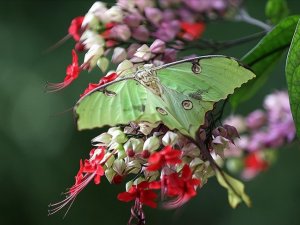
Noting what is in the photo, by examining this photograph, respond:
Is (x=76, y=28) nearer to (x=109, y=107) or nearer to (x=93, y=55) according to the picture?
(x=93, y=55)

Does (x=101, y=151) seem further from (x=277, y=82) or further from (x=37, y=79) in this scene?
(x=37, y=79)

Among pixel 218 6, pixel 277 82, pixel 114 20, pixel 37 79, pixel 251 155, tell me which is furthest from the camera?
pixel 37 79

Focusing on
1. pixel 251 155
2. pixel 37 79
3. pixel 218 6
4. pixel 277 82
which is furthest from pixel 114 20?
pixel 37 79

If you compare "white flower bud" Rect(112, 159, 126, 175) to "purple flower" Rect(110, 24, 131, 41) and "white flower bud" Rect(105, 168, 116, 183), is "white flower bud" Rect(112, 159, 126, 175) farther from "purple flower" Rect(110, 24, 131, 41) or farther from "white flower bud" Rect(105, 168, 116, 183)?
"purple flower" Rect(110, 24, 131, 41)

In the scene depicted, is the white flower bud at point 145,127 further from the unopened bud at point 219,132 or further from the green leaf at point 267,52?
the green leaf at point 267,52

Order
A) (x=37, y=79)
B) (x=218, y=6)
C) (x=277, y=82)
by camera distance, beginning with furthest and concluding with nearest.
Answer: (x=37, y=79) < (x=277, y=82) < (x=218, y=6)

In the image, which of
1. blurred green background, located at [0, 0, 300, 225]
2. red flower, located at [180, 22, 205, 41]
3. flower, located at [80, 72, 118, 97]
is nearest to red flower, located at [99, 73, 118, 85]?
flower, located at [80, 72, 118, 97]

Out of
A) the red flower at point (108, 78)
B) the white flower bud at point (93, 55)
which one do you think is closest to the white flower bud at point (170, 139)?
the red flower at point (108, 78)
